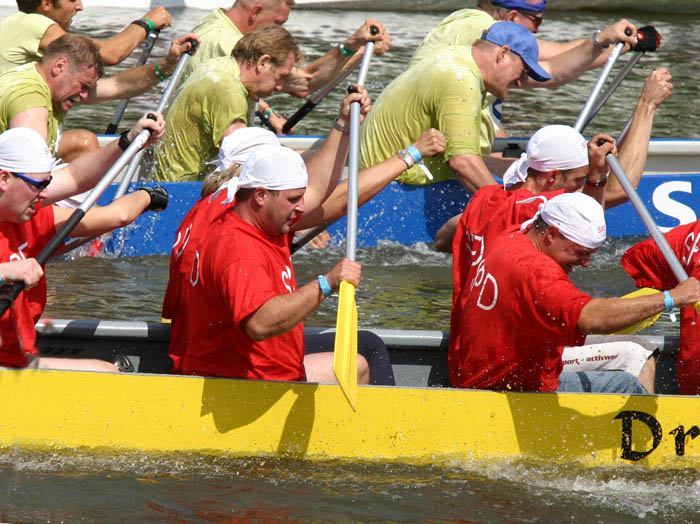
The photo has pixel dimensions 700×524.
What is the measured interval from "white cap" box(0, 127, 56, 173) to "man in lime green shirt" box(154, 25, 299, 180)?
264cm

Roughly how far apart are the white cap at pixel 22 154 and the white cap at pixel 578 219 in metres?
2.14

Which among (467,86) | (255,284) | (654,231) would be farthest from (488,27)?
(255,284)

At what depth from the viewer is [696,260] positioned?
5.01m

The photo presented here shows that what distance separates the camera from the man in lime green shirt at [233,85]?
7289mm

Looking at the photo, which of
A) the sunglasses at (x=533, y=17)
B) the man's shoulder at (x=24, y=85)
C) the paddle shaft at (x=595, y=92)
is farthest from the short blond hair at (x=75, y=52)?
the sunglasses at (x=533, y=17)

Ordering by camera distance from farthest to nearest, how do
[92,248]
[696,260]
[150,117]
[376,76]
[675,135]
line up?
[376,76], [675,135], [92,248], [150,117], [696,260]

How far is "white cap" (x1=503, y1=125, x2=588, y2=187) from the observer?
18.0ft

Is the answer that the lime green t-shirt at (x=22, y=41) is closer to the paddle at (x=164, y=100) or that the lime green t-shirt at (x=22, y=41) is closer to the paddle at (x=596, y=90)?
the paddle at (x=164, y=100)

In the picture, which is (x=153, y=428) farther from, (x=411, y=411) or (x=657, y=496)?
(x=657, y=496)

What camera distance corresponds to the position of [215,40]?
27.6 ft

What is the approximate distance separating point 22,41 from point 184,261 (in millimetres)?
3441

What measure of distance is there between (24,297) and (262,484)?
1298mm

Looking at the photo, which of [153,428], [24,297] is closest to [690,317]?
[153,428]

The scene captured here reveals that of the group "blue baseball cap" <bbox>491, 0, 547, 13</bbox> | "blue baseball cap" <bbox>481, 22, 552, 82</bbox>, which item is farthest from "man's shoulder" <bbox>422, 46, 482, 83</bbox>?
"blue baseball cap" <bbox>491, 0, 547, 13</bbox>
